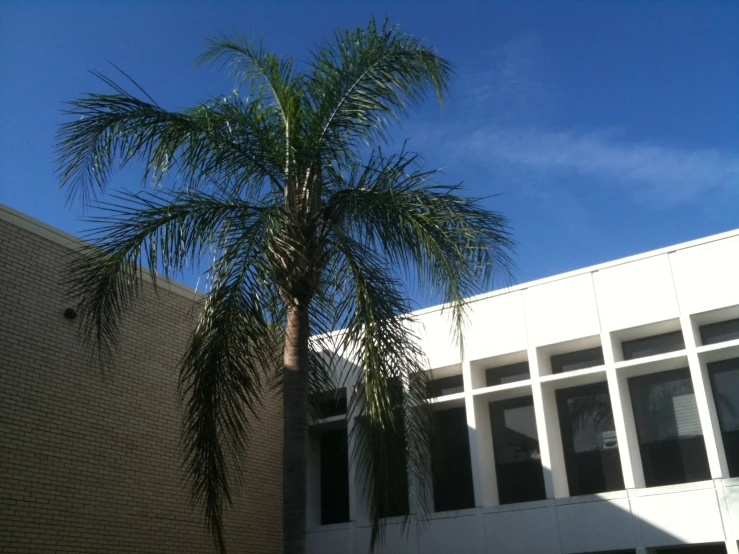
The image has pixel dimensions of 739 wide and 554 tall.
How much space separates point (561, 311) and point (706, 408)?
125 inches

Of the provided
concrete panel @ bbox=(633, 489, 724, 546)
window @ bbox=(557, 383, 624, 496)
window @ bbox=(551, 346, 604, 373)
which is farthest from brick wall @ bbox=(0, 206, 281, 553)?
concrete panel @ bbox=(633, 489, 724, 546)

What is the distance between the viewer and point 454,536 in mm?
15109

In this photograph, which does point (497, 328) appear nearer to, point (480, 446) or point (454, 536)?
point (480, 446)

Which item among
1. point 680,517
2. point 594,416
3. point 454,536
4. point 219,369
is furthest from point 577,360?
point 219,369

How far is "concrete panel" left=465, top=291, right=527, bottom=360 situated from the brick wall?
19.2ft

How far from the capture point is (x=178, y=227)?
8727 mm

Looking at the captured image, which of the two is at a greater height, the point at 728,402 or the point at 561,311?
the point at 561,311

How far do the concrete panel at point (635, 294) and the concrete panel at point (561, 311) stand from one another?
21 centimetres

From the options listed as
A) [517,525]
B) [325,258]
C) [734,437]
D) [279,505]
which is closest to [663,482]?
[734,437]

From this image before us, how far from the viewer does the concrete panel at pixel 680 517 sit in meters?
12.8

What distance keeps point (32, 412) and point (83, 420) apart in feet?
3.22

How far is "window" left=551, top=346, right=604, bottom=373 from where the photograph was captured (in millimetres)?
15680

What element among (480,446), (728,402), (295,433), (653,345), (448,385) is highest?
(653,345)

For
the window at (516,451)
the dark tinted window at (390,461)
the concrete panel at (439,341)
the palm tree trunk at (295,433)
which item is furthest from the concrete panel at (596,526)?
the palm tree trunk at (295,433)
